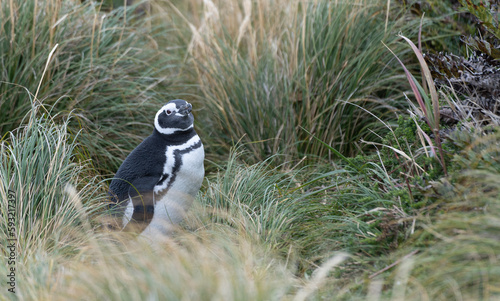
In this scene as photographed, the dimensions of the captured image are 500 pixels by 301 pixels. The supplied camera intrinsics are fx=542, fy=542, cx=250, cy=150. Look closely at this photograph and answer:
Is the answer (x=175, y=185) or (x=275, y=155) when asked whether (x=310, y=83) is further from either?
(x=175, y=185)

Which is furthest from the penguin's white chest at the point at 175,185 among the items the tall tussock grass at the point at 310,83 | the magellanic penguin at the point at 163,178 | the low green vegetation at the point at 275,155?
the tall tussock grass at the point at 310,83

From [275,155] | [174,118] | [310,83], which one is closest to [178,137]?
[174,118]

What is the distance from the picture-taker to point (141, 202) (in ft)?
9.46

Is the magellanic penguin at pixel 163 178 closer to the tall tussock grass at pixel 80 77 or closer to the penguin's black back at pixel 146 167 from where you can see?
the penguin's black back at pixel 146 167

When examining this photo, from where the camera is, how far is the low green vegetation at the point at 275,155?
207cm

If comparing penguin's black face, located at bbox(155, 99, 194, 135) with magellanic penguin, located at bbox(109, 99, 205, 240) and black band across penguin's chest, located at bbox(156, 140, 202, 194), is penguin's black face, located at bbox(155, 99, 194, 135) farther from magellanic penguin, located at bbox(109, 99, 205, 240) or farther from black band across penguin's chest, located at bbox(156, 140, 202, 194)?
black band across penguin's chest, located at bbox(156, 140, 202, 194)

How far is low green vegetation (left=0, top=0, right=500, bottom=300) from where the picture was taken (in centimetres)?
207

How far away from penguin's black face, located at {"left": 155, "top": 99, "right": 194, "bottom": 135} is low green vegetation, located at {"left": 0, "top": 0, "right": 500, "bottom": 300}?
516 millimetres

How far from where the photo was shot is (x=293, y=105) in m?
4.17

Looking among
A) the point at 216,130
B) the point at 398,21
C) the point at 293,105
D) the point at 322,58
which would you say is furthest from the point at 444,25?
the point at 216,130

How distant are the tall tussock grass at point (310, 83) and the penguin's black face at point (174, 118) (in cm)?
103

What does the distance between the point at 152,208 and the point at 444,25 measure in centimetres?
268

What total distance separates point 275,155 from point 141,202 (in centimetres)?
106

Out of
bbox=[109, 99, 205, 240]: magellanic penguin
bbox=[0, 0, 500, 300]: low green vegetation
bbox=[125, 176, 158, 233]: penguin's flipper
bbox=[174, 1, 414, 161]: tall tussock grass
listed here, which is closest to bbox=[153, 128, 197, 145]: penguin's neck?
bbox=[109, 99, 205, 240]: magellanic penguin
